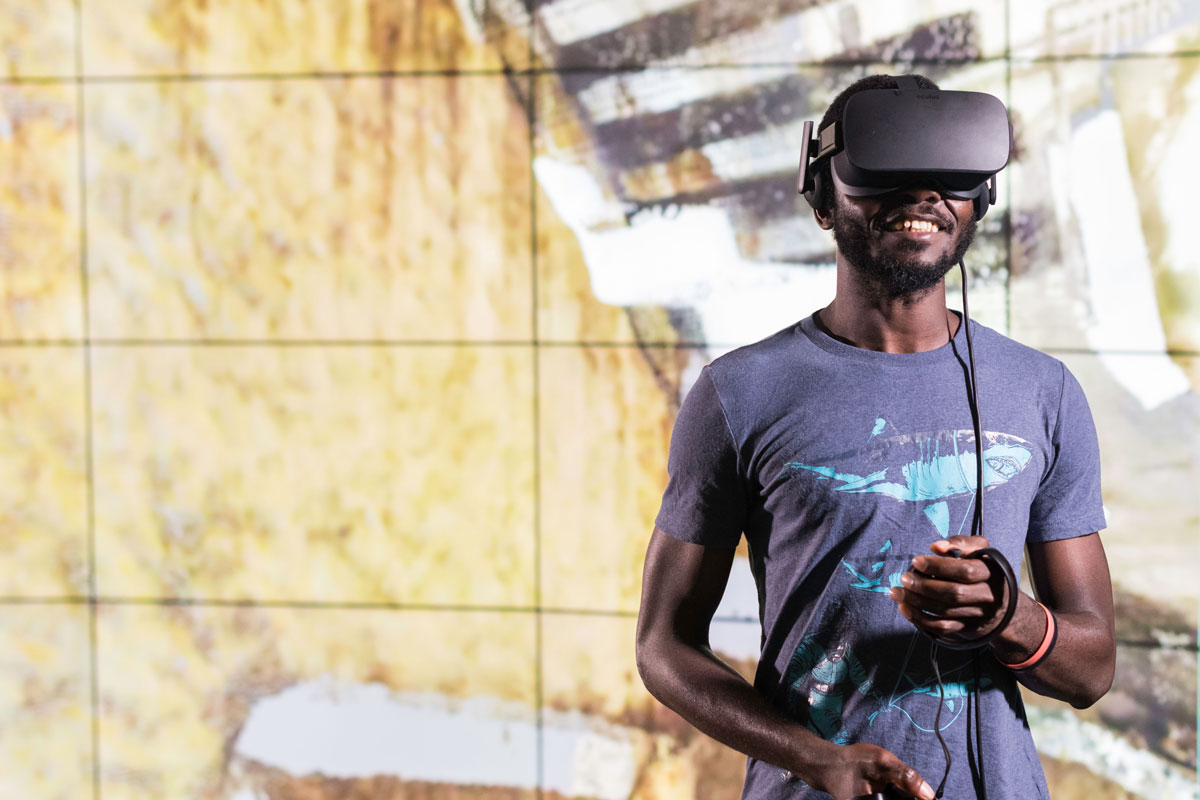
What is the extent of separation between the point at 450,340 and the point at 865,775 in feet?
4.13

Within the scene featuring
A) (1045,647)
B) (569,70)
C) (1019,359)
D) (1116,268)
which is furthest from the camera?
(569,70)

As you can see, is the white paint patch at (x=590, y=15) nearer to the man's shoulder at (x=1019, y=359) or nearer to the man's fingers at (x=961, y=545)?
the man's shoulder at (x=1019, y=359)

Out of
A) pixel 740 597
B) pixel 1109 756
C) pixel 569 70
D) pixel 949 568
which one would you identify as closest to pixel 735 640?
pixel 740 597

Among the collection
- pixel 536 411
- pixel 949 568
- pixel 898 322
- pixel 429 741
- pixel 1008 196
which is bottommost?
pixel 429 741

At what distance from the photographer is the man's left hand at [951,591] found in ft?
2.67

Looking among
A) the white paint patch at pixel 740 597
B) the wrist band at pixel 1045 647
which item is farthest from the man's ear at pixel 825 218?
the white paint patch at pixel 740 597

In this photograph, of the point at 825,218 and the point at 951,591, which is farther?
the point at 825,218

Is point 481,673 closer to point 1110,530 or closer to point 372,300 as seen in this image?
point 372,300

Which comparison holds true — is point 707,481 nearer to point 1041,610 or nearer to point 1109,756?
point 1041,610

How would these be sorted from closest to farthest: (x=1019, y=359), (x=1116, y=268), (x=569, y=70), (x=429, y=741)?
(x=1019, y=359) → (x=1116, y=268) → (x=569, y=70) → (x=429, y=741)

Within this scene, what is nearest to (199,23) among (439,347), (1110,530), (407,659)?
(439,347)

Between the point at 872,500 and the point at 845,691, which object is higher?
the point at 872,500

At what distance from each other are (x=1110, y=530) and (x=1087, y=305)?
44 cm

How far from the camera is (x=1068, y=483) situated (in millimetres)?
1019
